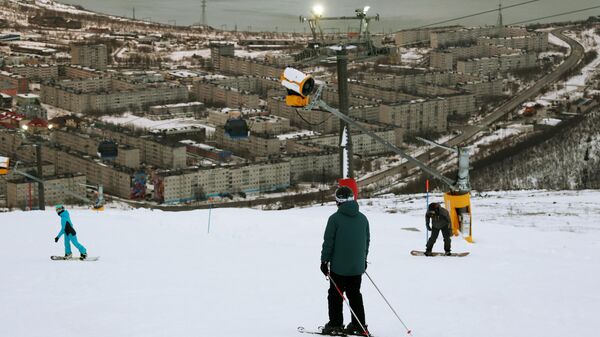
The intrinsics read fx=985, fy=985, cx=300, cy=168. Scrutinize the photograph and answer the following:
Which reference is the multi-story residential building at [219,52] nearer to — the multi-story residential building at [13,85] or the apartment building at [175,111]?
the multi-story residential building at [13,85]

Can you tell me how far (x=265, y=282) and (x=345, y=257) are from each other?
1347 mm

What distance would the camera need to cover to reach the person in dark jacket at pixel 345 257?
151 inches

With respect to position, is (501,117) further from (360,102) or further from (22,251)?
(22,251)

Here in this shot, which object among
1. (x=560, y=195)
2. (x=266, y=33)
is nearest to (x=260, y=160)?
(x=560, y=195)

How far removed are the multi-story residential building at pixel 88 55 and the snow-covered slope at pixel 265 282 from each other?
53686mm

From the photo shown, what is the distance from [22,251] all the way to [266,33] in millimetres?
69691

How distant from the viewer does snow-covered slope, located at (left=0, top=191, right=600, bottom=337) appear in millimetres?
4129

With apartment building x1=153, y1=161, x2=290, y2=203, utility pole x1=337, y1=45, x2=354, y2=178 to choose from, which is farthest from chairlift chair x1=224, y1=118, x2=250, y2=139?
utility pole x1=337, y1=45, x2=354, y2=178

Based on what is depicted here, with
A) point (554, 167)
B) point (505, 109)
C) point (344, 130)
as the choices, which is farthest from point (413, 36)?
point (344, 130)

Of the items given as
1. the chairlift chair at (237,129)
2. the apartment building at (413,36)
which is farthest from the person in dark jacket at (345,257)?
the apartment building at (413,36)

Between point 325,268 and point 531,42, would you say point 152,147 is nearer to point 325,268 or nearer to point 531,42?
point 325,268

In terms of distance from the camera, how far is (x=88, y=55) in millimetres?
60781

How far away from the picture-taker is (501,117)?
42281mm

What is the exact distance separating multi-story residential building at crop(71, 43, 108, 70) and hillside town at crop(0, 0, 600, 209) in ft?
0.39
